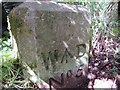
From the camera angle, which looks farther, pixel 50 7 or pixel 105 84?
pixel 105 84

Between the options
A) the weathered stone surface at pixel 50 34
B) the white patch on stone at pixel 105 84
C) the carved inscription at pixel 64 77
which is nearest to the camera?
the weathered stone surface at pixel 50 34

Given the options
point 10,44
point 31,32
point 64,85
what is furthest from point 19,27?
point 64,85

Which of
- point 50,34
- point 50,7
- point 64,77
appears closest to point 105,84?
point 64,77

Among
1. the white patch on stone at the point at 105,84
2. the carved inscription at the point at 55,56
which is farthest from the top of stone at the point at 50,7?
the white patch on stone at the point at 105,84

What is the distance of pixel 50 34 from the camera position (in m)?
1.83

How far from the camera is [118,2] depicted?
262cm

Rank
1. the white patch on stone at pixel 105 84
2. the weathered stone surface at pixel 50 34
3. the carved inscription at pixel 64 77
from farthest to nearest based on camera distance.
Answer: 1. the white patch on stone at pixel 105 84
2. the carved inscription at pixel 64 77
3. the weathered stone surface at pixel 50 34

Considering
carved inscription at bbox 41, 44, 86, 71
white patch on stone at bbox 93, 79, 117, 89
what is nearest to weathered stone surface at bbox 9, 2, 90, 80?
carved inscription at bbox 41, 44, 86, 71

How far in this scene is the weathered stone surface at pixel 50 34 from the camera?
1.79m

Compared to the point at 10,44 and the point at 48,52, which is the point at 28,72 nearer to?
the point at 48,52

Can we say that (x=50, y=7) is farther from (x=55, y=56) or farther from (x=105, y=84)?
(x=105, y=84)

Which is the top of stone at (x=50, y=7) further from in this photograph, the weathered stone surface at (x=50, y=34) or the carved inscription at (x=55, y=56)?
the carved inscription at (x=55, y=56)

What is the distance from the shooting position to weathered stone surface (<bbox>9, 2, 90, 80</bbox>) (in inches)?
70.4

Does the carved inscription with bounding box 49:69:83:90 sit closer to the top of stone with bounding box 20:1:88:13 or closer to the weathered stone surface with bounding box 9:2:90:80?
the weathered stone surface with bounding box 9:2:90:80
